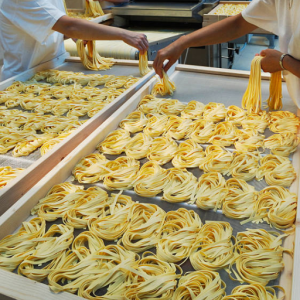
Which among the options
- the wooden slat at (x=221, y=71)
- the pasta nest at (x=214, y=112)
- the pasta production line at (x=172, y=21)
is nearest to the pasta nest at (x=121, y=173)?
the pasta nest at (x=214, y=112)

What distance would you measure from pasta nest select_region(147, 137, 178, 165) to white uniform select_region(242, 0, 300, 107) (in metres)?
1.04

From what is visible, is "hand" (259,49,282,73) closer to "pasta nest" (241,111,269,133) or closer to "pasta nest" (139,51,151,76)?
"pasta nest" (241,111,269,133)

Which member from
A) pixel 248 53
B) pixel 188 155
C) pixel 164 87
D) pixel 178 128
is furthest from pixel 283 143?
pixel 248 53

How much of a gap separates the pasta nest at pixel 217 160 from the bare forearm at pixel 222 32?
136cm

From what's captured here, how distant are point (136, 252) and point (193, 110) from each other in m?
1.59

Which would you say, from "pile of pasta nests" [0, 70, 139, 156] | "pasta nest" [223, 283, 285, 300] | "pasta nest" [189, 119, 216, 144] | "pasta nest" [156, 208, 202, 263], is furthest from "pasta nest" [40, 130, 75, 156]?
"pasta nest" [223, 283, 285, 300]

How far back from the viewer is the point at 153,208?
73.9 inches

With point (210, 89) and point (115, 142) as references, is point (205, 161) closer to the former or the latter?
point (115, 142)

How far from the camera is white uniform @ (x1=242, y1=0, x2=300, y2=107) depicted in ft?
8.18

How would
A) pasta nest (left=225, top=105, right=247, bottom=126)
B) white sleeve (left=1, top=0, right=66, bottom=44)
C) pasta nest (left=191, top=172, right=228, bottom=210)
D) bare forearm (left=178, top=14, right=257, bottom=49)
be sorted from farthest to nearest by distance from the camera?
1. white sleeve (left=1, top=0, right=66, bottom=44)
2. bare forearm (left=178, top=14, right=257, bottom=49)
3. pasta nest (left=225, top=105, right=247, bottom=126)
4. pasta nest (left=191, top=172, right=228, bottom=210)

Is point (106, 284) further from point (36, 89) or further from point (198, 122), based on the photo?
point (36, 89)

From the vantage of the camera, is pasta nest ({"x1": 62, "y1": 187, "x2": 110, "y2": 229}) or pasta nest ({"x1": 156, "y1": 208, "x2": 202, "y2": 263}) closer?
pasta nest ({"x1": 156, "y1": 208, "x2": 202, "y2": 263})

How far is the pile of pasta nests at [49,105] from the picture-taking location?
2582mm

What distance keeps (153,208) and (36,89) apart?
220 cm
